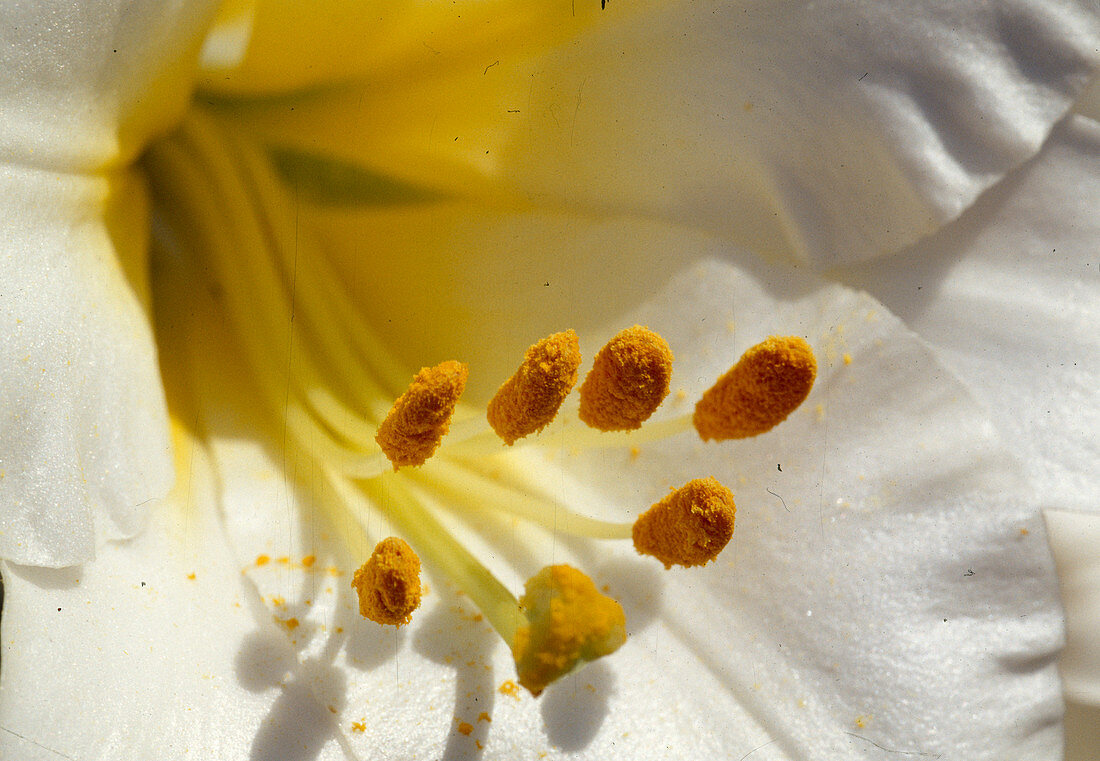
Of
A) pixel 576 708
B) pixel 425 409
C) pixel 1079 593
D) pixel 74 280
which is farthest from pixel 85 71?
pixel 1079 593

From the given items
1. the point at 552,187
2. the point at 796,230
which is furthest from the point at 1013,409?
the point at 552,187

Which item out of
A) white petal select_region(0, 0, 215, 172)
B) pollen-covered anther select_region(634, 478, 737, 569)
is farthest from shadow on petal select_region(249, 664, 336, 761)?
white petal select_region(0, 0, 215, 172)

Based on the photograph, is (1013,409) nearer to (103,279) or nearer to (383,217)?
(383,217)

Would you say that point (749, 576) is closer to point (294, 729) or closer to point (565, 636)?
point (565, 636)

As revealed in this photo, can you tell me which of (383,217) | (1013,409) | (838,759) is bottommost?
(838,759)

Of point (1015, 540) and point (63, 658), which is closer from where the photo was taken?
point (63, 658)

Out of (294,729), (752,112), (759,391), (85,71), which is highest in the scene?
(85,71)

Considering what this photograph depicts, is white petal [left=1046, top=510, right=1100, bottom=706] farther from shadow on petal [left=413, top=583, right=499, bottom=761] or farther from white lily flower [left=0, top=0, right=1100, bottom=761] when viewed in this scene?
shadow on petal [left=413, top=583, right=499, bottom=761]
